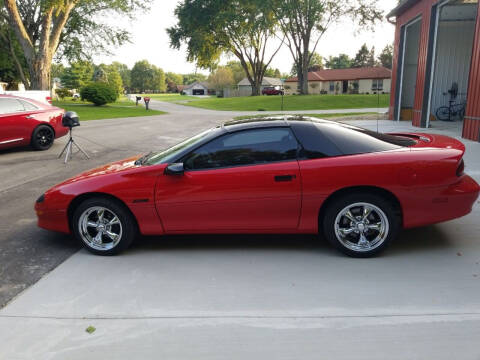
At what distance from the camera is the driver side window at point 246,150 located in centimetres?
420

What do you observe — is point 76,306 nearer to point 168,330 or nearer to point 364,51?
point 168,330

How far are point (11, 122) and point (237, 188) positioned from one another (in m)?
8.87

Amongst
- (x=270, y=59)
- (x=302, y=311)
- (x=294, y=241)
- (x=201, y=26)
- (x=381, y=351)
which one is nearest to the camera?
(x=381, y=351)

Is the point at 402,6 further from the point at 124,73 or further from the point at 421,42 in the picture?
the point at 124,73

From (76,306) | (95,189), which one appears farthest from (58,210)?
(76,306)

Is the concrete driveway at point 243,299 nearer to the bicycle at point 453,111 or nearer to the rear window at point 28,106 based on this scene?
the rear window at point 28,106

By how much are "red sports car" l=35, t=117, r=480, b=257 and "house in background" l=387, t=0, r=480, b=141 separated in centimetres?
1222

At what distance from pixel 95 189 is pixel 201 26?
4302cm

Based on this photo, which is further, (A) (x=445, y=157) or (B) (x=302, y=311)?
(A) (x=445, y=157)

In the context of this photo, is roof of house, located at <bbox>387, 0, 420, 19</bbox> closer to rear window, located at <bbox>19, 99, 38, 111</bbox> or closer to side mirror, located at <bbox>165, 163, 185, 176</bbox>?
rear window, located at <bbox>19, 99, 38, 111</bbox>

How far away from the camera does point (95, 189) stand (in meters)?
4.28

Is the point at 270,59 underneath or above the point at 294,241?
above

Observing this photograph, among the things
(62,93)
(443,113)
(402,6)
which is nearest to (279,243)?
(402,6)

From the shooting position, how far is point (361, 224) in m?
4.05
